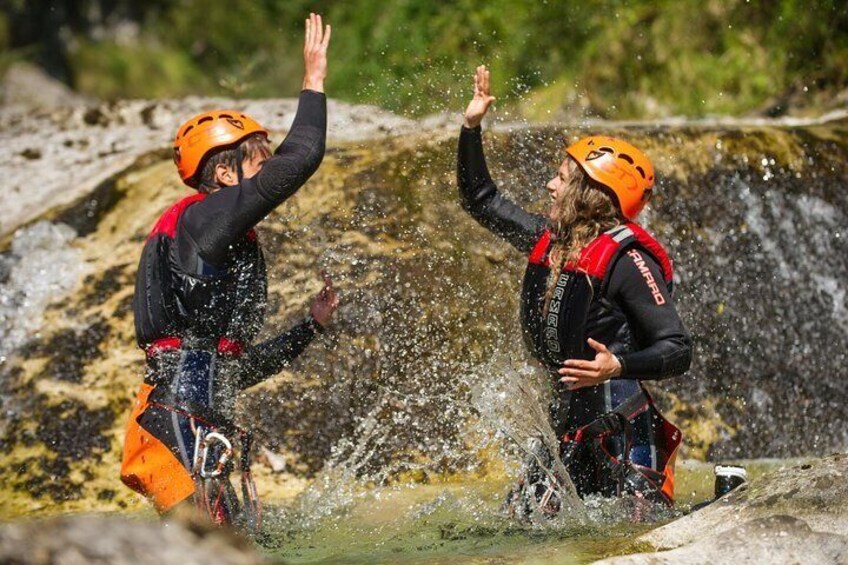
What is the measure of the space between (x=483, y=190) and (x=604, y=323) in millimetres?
821

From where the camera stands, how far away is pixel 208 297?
14.4 ft

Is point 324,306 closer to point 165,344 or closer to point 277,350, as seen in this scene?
point 277,350

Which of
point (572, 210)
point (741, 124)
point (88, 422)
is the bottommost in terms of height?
point (88, 422)

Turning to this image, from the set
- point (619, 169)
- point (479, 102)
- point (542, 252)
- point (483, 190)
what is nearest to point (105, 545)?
point (542, 252)

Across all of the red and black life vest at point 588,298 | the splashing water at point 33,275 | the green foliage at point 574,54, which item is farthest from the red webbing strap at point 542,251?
the splashing water at point 33,275

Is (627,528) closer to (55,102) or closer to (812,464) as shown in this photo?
(812,464)

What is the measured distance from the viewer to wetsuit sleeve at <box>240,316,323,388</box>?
190 inches

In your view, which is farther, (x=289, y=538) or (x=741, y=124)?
(x=741, y=124)

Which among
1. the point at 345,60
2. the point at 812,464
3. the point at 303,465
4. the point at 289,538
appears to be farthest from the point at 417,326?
the point at 345,60

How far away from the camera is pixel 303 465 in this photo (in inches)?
231

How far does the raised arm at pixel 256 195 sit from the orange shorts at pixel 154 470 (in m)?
0.62

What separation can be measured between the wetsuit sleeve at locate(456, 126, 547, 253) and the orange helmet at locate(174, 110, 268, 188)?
81cm

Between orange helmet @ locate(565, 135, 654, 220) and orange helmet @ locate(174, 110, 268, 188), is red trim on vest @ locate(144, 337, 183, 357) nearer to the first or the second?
orange helmet @ locate(174, 110, 268, 188)

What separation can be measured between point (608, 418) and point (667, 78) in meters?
7.27
